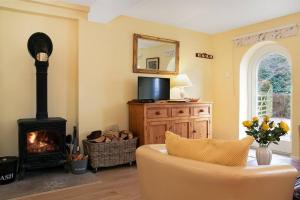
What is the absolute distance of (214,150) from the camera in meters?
1.29

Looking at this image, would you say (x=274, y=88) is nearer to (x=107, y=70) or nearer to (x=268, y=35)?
(x=268, y=35)

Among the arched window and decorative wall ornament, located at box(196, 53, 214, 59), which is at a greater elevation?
decorative wall ornament, located at box(196, 53, 214, 59)

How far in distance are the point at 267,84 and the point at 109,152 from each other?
10.4 ft

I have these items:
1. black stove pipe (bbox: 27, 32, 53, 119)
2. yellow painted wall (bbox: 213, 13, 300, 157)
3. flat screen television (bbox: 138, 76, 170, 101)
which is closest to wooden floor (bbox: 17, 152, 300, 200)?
black stove pipe (bbox: 27, 32, 53, 119)

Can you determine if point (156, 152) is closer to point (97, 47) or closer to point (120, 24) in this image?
point (97, 47)

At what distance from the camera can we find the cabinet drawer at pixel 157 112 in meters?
3.72

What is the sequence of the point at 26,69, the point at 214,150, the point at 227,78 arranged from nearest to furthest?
the point at 214,150 → the point at 26,69 → the point at 227,78

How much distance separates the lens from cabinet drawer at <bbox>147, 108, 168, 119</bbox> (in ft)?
12.2

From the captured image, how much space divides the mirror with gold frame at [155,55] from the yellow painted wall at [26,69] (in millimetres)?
1027

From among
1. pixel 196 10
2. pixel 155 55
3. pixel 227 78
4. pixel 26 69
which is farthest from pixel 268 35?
pixel 26 69

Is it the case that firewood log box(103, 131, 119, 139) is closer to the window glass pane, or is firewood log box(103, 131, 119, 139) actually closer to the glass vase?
the glass vase

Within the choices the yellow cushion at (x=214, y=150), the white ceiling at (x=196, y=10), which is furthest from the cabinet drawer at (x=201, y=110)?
the yellow cushion at (x=214, y=150)

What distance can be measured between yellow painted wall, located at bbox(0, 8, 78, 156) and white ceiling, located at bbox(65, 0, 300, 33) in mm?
522

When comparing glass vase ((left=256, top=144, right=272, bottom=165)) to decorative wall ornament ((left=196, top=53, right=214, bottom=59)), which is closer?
glass vase ((left=256, top=144, right=272, bottom=165))
